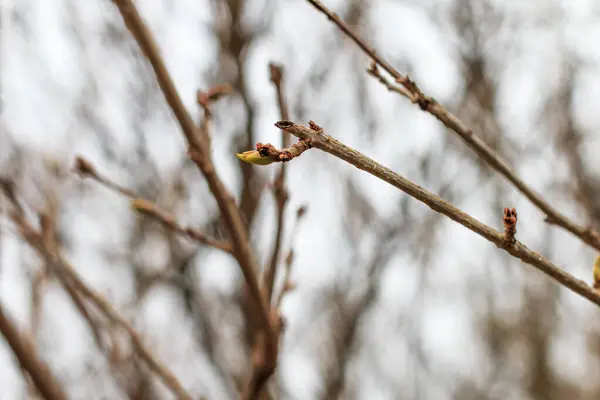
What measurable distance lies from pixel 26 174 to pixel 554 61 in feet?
13.7

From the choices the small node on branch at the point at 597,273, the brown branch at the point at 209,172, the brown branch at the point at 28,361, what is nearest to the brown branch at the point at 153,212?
the brown branch at the point at 209,172

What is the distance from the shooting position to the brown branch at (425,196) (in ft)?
2.15

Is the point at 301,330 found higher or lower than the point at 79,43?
lower

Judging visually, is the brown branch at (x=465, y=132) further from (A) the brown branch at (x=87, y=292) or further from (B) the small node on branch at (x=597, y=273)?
(A) the brown branch at (x=87, y=292)

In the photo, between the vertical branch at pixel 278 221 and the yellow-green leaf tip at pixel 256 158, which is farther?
the vertical branch at pixel 278 221

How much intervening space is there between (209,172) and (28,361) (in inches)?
21.5

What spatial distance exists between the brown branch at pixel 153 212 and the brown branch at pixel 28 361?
34 cm

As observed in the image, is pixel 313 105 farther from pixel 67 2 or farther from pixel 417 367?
pixel 417 367

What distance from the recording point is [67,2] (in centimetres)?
402

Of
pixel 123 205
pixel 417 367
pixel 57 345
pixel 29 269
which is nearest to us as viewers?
pixel 29 269

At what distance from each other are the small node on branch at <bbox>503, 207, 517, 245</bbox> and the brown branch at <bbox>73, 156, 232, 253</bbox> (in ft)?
1.75

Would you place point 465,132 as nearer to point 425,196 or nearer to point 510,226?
point 510,226

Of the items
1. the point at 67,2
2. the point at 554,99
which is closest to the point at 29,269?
the point at 67,2

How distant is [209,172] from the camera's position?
40.8 inches
